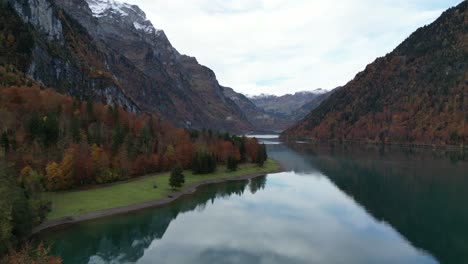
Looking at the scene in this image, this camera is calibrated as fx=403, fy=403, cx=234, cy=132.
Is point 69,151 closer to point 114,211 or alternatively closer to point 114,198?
point 114,198

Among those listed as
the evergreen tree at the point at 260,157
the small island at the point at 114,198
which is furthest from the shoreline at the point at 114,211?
the evergreen tree at the point at 260,157

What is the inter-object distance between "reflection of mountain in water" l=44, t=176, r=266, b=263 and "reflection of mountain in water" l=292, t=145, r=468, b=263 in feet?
137

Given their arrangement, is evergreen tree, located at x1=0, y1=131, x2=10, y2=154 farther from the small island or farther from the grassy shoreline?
the grassy shoreline

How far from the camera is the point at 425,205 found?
291ft

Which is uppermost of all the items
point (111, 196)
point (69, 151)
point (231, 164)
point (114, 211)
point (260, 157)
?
point (69, 151)

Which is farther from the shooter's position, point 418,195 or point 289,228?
point 418,195

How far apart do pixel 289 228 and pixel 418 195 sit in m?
46.2

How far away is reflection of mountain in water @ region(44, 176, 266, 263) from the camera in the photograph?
57438 millimetres

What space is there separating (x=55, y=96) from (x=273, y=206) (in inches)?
3101

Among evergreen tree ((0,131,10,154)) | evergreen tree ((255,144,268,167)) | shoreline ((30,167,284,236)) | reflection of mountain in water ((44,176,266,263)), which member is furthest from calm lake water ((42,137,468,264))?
evergreen tree ((0,131,10,154))

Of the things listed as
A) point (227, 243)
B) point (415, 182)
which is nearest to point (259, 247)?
point (227, 243)

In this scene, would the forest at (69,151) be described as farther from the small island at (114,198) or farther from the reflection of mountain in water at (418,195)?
the reflection of mountain in water at (418,195)

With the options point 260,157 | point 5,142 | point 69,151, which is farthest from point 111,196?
point 260,157

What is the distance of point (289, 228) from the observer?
233ft
